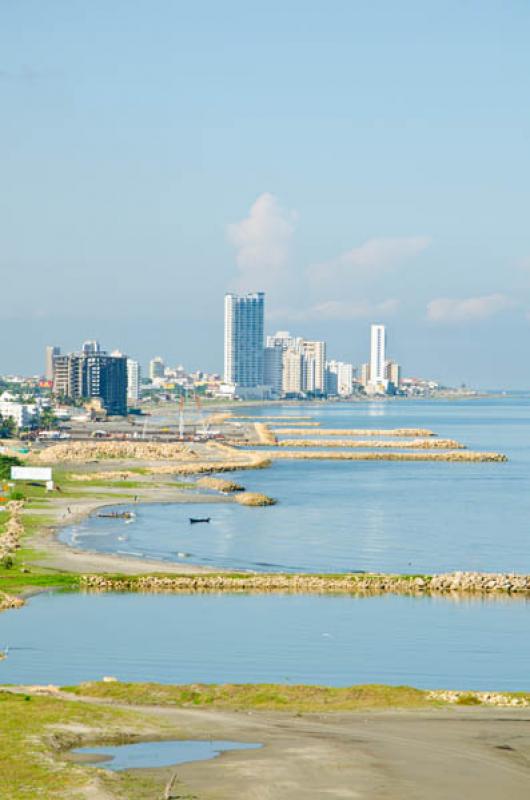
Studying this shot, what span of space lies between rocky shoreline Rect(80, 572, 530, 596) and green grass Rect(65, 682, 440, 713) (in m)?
20.0

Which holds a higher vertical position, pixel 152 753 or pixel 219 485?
pixel 219 485

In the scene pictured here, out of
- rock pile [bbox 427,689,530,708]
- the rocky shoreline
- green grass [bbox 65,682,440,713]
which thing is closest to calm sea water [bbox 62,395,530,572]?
the rocky shoreline

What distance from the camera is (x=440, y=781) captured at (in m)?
26.9

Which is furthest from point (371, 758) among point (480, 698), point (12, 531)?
point (12, 531)

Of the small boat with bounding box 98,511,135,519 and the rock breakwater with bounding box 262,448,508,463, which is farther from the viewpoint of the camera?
the rock breakwater with bounding box 262,448,508,463

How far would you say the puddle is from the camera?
94.4 ft

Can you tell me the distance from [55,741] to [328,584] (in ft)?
92.9

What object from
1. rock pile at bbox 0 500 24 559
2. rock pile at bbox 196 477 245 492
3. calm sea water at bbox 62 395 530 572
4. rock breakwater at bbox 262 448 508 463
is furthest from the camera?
rock breakwater at bbox 262 448 508 463

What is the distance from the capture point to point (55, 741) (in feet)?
97.8

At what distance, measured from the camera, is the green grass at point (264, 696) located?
113ft

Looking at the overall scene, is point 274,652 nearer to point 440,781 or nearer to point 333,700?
point 333,700

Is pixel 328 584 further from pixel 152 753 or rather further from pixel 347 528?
pixel 152 753

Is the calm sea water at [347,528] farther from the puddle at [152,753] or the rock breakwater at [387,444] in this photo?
the rock breakwater at [387,444]

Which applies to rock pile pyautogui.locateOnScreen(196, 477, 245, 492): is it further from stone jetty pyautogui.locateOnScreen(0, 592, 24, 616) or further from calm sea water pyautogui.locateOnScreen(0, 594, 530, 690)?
stone jetty pyautogui.locateOnScreen(0, 592, 24, 616)
